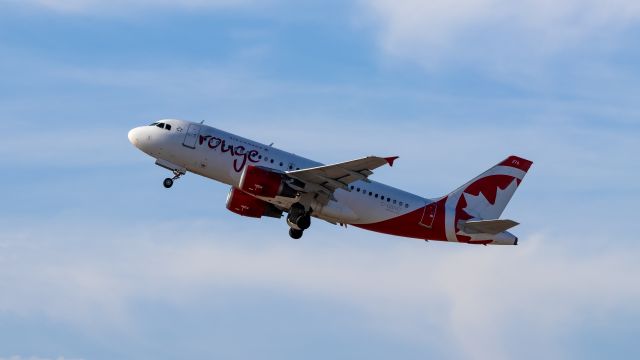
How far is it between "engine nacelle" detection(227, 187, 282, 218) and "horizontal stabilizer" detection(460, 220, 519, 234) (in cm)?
1190

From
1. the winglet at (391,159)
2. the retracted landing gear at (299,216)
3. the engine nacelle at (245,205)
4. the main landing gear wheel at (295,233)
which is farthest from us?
the main landing gear wheel at (295,233)

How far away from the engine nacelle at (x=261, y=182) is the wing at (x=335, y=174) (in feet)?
2.90

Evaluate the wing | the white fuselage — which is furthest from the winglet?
the white fuselage

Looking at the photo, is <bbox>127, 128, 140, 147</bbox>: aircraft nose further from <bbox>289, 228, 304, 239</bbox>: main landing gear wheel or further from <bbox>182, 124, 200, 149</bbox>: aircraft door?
<bbox>289, 228, 304, 239</bbox>: main landing gear wheel

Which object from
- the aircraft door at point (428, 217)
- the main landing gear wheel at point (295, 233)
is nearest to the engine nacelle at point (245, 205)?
the main landing gear wheel at point (295, 233)

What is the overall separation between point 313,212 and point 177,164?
8420 millimetres

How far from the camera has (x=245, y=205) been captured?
75.6m

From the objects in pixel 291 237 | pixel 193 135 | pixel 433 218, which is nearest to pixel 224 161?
pixel 193 135

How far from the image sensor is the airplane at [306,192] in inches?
2793

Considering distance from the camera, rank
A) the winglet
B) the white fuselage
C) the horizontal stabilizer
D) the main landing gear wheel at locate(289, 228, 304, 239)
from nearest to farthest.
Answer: the winglet → the white fuselage → the horizontal stabilizer → the main landing gear wheel at locate(289, 228, 304, 239)

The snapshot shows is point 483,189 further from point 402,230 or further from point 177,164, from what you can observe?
point 177,164

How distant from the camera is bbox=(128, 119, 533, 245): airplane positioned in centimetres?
7094

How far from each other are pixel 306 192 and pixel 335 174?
288 cm

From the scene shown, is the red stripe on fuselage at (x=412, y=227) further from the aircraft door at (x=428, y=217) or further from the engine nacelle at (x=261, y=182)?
the engine nacelle at (x=261, y=182)
